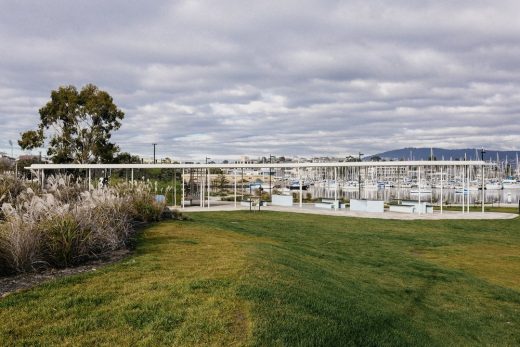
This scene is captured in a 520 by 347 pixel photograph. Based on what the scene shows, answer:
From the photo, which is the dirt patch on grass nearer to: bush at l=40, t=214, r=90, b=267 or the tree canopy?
bush at l=40, t=214, r=90, b=267

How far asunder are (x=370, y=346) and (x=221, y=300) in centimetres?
188

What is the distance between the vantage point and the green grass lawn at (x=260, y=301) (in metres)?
4.69

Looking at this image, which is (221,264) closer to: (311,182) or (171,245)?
(171,245)

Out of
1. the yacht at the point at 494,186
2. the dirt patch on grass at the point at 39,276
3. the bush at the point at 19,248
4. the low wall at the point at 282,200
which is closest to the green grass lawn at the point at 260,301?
the dirt patch on grass at the point at 39,276

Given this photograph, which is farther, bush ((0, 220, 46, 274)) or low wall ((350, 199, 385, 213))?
low wall ((350, 199, 385, 213))

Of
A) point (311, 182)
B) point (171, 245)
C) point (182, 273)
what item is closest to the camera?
point (182, 273)

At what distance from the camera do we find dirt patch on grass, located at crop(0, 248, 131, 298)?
6.03m

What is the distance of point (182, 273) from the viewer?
22.5ft

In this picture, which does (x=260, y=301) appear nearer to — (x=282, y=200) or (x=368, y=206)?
(x=368, y=206)

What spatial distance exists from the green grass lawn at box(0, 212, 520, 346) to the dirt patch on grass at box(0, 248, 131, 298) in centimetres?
32

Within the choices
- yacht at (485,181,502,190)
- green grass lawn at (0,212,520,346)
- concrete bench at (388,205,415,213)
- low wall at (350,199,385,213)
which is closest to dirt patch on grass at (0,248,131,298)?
green grass lawn at (0,212,520,346)

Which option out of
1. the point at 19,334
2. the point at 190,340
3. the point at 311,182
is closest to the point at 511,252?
the point at 190,340

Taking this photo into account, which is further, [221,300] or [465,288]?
[465,288]

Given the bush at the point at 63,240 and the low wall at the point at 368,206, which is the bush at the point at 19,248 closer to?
the bush at the point at 63,240
